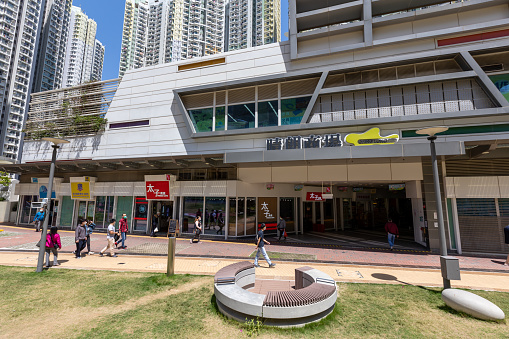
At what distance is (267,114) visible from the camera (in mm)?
16328

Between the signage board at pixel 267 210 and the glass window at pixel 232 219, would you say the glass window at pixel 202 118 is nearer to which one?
the glass window at pixel 232 219

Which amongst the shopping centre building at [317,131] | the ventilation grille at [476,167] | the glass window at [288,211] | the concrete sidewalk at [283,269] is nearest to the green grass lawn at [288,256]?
the concrete sidewalk at [283,269]

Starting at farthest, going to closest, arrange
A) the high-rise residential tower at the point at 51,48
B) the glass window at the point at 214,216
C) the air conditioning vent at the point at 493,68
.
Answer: the high-rise residential tower at the point at 51,48 → the glass window at the point at 214,216 → the air conditioning vent at the point at 493,68

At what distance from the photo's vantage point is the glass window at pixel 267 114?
16078 mm

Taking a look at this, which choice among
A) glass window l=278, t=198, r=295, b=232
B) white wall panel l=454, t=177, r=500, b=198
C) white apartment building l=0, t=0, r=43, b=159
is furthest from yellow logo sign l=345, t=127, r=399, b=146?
white apartment building l=0, t=0, r=43, b=159

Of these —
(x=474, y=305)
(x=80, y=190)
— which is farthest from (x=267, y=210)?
(x=80, y=190)

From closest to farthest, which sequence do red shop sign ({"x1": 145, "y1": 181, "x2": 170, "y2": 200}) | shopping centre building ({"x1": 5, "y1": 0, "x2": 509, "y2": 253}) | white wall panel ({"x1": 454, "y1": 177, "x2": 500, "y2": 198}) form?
white wall panel ({"x1": 454, "y1": 177, "x2": 500, "y2": 198})
shopping centre building ({"x1": 5, "y1": 0, "x2": 509, "y2": 253})
red shop sign ({"x1": 145, "y1": 181, "x2": 170, "y2": 200})

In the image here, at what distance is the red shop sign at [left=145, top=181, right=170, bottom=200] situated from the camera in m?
18.4

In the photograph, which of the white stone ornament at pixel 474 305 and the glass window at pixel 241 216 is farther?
the glass window at pixel 241 216

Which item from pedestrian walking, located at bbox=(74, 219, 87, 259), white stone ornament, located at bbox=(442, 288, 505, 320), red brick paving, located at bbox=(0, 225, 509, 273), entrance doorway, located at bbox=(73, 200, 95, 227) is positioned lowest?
red brick paving, located at bbox=(0, 225, 509, 273)

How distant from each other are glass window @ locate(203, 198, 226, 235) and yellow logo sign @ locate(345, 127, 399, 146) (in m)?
9.47

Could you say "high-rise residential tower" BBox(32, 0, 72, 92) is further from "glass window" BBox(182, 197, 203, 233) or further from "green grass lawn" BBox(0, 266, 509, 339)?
"green grass lawn" BBox(0, 266, 509, 339)

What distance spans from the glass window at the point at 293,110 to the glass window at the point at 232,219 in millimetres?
6635

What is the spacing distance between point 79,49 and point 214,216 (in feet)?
451
